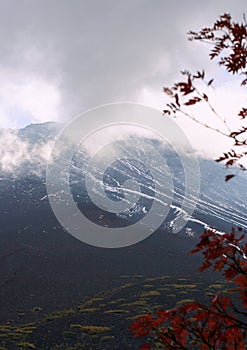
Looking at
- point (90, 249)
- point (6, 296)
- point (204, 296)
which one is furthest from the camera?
point (90, 249)

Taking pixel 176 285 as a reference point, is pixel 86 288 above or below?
above

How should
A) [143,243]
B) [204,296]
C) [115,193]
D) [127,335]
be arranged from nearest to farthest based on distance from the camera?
[127,335] → [204,296] → [143,243] → [115,193]

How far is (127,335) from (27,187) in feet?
417

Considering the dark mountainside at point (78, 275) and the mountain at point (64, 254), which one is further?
the mountain at point (64, 254)

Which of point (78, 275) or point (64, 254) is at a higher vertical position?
point (64, 254)

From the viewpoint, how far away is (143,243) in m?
91.0

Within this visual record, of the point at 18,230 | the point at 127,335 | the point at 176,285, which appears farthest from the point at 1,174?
the point at 127,335

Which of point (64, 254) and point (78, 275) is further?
point (64, 254)

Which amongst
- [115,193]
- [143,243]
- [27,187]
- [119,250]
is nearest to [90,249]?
[119,250]

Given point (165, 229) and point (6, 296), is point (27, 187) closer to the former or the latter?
point (165, 229)

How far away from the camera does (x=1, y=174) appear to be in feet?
600

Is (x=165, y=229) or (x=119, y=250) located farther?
(x=165, y=229)

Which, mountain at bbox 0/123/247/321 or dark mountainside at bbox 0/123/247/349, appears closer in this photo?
dark mountainside at bbox 0/123/247/349

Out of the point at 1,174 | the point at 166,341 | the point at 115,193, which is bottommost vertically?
the point at 166,341
